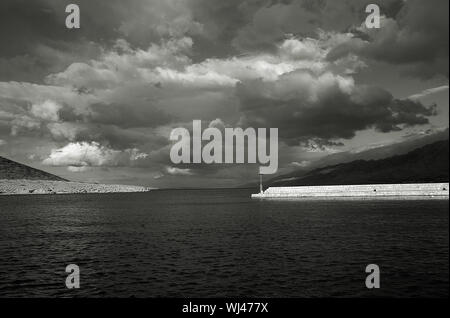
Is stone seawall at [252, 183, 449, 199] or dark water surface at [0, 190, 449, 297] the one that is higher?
stone seawall at [252, 183, 449, 199]

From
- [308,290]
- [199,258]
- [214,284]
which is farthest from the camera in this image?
[199,258]

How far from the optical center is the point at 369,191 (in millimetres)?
140500

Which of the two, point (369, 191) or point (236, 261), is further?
point (369, 191)

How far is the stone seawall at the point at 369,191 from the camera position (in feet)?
404

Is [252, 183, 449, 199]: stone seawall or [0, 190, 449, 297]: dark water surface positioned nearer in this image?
[0, 190, 449, 297]: dark water surface

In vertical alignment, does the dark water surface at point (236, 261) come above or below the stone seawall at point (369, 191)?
below

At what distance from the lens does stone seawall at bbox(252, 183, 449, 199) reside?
123m

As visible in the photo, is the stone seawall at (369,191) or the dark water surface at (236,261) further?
the stone seawall at (369,191)

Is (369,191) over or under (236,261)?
over

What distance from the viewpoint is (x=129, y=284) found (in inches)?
1182
